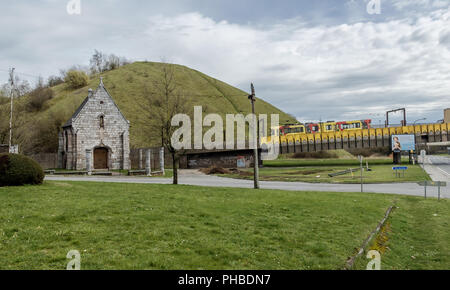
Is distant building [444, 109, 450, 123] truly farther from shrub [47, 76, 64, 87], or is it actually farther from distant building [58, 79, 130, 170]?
shrub [47, 76, 64, 87]

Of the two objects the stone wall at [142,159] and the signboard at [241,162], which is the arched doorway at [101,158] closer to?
the stone wall at [142,159]

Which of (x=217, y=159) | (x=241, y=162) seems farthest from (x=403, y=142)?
(x=217, y=159)

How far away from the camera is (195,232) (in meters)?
9.77

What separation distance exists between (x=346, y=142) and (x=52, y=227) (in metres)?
52.5

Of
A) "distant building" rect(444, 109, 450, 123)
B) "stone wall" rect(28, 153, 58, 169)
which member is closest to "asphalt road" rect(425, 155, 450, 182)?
"distant building" rect(444, 109, 450, 123)

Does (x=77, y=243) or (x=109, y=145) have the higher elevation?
(x=109, y=145)

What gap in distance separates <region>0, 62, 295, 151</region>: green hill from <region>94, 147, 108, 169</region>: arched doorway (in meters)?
20.8

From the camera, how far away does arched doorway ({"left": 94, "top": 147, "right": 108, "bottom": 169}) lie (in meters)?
49.2

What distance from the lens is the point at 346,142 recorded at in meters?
55.7
